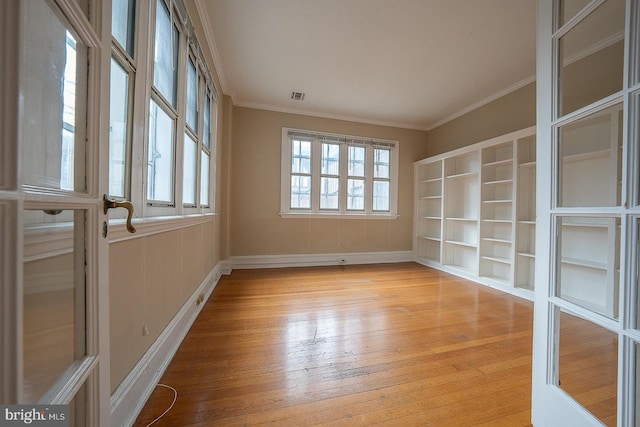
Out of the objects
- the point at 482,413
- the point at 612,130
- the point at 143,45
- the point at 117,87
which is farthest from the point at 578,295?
the point at 143,45

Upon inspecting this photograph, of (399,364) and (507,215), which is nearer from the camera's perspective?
(399,364)

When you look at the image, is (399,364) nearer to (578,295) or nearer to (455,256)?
(578,295)

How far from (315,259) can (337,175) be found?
1.65 meters

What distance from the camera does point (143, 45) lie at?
1296 millimetres

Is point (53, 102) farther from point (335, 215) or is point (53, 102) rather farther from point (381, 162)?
point (381, 162)

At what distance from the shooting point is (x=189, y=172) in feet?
7.48

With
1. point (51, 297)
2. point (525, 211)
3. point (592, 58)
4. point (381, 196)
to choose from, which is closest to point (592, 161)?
point (592, 58)

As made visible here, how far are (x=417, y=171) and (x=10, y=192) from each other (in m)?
5.33

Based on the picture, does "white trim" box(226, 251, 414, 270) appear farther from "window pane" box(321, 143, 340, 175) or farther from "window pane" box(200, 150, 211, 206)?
"window pane" box(321, 143, 340, 175)

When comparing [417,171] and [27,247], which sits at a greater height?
[417,171]

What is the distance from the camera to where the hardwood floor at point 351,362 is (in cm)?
121

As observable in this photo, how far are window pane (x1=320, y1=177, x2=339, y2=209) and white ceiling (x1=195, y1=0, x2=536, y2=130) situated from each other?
1322 millimetres

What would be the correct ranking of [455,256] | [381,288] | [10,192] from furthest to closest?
1. [455,256]
2. [381,288]
3. [10,192]

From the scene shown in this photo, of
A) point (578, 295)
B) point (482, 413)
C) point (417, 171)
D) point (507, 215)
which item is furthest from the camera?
point (417, 171)
